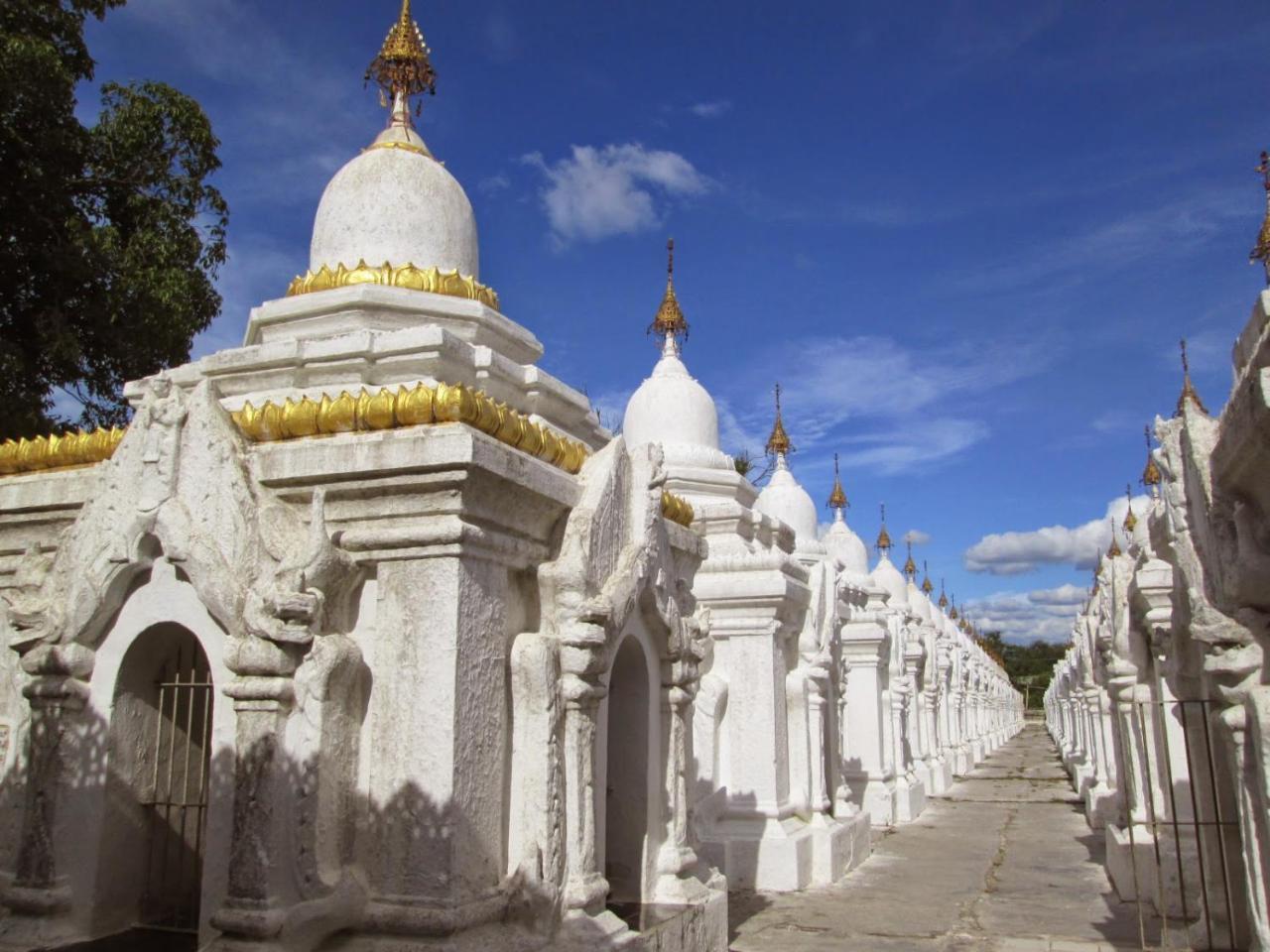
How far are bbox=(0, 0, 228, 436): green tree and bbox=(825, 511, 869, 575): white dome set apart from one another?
13.1 metres

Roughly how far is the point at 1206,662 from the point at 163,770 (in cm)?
597

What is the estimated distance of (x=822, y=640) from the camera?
13.4 meters

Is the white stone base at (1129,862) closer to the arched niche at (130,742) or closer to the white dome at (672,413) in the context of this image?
the white dome at (672,413)

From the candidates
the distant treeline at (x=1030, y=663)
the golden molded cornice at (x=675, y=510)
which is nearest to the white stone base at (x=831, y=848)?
the golden molded cornice at (x=675, y=510)

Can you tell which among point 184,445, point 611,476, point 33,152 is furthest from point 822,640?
point 33,152

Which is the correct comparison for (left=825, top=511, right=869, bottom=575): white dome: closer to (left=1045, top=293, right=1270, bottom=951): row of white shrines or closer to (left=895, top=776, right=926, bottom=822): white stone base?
(left=895, top=776, right=926, bottom=822): white stone base

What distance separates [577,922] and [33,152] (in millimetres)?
11989

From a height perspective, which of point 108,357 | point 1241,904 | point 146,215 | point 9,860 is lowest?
point 1241,904

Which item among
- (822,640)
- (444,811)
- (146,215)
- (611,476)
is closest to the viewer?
(444,811)

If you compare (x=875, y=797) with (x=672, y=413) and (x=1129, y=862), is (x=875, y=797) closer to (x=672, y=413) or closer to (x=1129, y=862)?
(x=1129, y=862)

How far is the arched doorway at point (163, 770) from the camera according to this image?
6297 millimetres

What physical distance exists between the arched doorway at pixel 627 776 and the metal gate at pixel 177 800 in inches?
102

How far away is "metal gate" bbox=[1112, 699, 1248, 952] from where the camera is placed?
7.61 meters

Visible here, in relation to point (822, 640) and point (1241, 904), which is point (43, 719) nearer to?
point (1241, 904)
